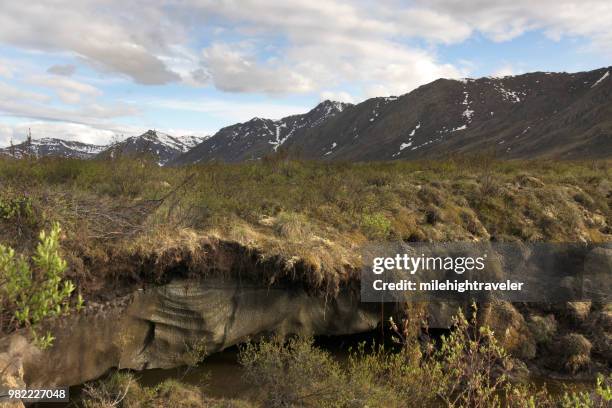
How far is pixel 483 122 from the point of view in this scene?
413 feet

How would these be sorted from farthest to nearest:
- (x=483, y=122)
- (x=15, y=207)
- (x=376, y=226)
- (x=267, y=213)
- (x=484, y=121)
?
(x=484, y=121) → (x=483, y=122) → (x=376, y=226) → (x=267, y=213) → (x=15, y=207)

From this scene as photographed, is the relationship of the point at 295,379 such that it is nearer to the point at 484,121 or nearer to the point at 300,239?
the point at 300,239

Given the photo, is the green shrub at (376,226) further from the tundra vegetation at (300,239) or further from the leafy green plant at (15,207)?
the leafy green plant at (15,207)

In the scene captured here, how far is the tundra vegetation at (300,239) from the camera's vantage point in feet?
25.5

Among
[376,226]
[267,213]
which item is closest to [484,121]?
[376,226]

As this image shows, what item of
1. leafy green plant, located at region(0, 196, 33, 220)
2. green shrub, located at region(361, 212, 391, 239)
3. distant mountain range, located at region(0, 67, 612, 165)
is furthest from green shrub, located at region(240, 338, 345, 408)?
distant mountain range, located at region(0, 67, 612, 165)

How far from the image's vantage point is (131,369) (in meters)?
9.39

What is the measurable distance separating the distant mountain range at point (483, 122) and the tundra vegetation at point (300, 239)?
55759 mm

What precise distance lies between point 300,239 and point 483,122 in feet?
424

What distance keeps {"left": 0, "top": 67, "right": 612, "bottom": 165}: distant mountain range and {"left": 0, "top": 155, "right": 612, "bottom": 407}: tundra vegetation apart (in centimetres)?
5576

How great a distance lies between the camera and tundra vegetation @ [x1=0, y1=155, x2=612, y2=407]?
25.5 feet

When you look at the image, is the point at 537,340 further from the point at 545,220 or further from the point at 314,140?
the point at 314,140

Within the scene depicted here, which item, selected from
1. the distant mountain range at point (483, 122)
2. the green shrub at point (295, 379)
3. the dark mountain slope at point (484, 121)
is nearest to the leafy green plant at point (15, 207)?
the green shrub at point (295, 379)

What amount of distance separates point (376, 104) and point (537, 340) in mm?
178990
